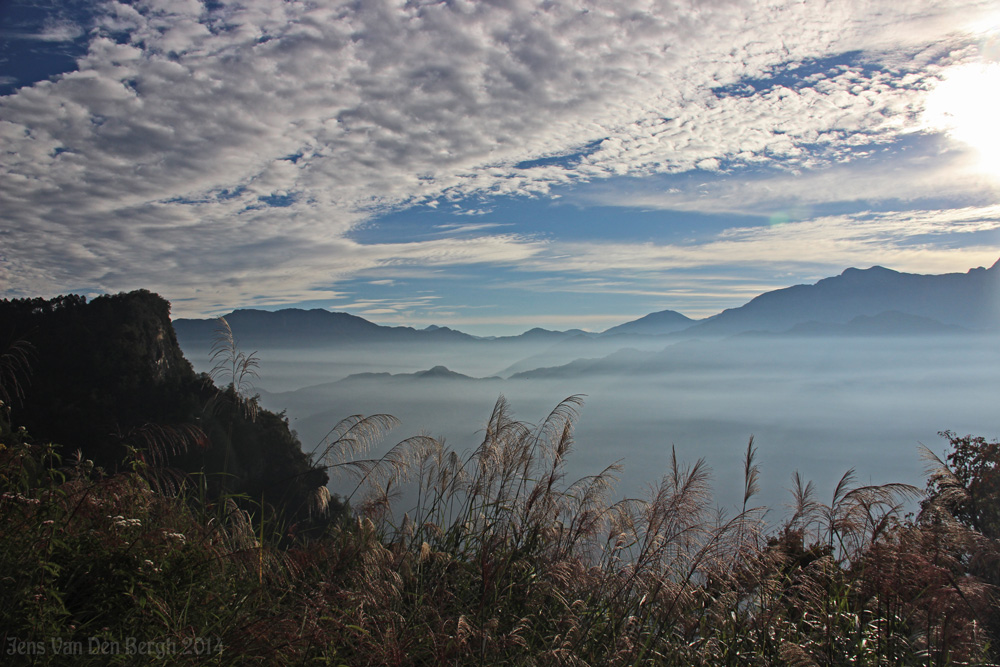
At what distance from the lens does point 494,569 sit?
3.26 meters

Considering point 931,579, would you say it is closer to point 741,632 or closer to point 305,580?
point 741,632

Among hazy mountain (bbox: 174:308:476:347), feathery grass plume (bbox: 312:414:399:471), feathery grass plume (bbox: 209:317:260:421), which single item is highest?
hazy mountain (bbox: 174:308:476:347)

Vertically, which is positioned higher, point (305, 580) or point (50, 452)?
point (50, 452)

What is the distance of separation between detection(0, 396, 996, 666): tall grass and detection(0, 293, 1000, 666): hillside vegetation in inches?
0.6

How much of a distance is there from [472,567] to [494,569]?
261 mm

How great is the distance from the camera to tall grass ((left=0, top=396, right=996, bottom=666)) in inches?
91.7

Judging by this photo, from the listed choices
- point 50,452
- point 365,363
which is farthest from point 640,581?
point 365,363

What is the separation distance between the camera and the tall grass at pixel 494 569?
2.33 m

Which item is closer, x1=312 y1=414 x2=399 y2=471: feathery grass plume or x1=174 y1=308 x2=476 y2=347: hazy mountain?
x1=312 y1=414 x2=399 y2=471: feathery grass plume

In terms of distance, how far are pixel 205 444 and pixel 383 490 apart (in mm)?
1314

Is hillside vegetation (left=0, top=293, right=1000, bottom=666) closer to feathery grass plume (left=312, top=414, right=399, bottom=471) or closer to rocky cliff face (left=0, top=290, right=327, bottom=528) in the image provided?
feathery grass plume (left=312, top=414, right=399, bottom=471)

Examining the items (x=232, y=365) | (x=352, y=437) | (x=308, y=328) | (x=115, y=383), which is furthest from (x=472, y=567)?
(x=308, y=328)

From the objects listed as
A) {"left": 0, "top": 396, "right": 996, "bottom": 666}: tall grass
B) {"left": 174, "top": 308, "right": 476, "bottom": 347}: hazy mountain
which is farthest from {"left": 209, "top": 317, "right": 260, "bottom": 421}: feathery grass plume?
{"left": 174, "top": 308, "right": 476, "bottom": 347}: hazy mountain

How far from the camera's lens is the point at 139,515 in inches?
116
